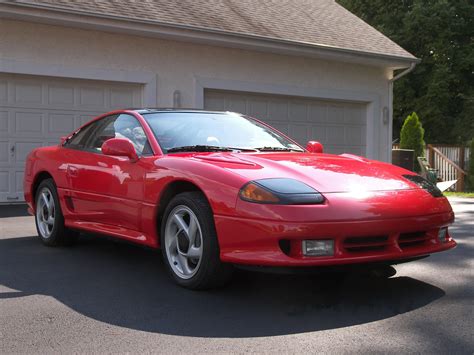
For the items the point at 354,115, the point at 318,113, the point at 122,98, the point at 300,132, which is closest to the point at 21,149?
the point at 122,98

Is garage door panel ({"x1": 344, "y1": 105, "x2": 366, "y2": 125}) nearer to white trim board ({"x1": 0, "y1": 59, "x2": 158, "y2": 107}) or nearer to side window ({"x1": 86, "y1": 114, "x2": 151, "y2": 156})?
white trim board ({"x1": 0, "y1": 59, "x2": 158, "y2": 107})

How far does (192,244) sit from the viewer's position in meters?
4.48

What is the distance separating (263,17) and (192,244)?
10.9 meters

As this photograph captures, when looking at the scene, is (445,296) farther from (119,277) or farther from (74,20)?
(74,20)

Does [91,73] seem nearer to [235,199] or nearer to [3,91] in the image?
[3,91]

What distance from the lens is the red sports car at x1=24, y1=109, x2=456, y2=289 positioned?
13.1ft

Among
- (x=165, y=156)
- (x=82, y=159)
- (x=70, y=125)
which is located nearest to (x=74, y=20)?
(x=70, y=125)

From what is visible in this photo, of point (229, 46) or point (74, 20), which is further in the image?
point (229, 46)

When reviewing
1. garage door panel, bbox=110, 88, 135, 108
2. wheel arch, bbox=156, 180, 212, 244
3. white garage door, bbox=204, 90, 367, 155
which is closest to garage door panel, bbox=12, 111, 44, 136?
garage door panel, bbox=110, 88, 135, 108

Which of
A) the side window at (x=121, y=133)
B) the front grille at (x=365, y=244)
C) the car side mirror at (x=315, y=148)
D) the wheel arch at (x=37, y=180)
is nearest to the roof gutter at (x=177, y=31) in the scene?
the wheel arch at (x=37, y=180)

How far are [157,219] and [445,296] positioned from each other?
213 cm

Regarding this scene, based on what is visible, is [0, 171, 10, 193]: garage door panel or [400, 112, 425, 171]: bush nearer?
[0, 171, 10, 193]: garage door panel

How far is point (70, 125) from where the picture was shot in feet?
37.1

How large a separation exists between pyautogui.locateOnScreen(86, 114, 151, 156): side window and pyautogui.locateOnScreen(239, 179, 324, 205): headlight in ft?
4.31
